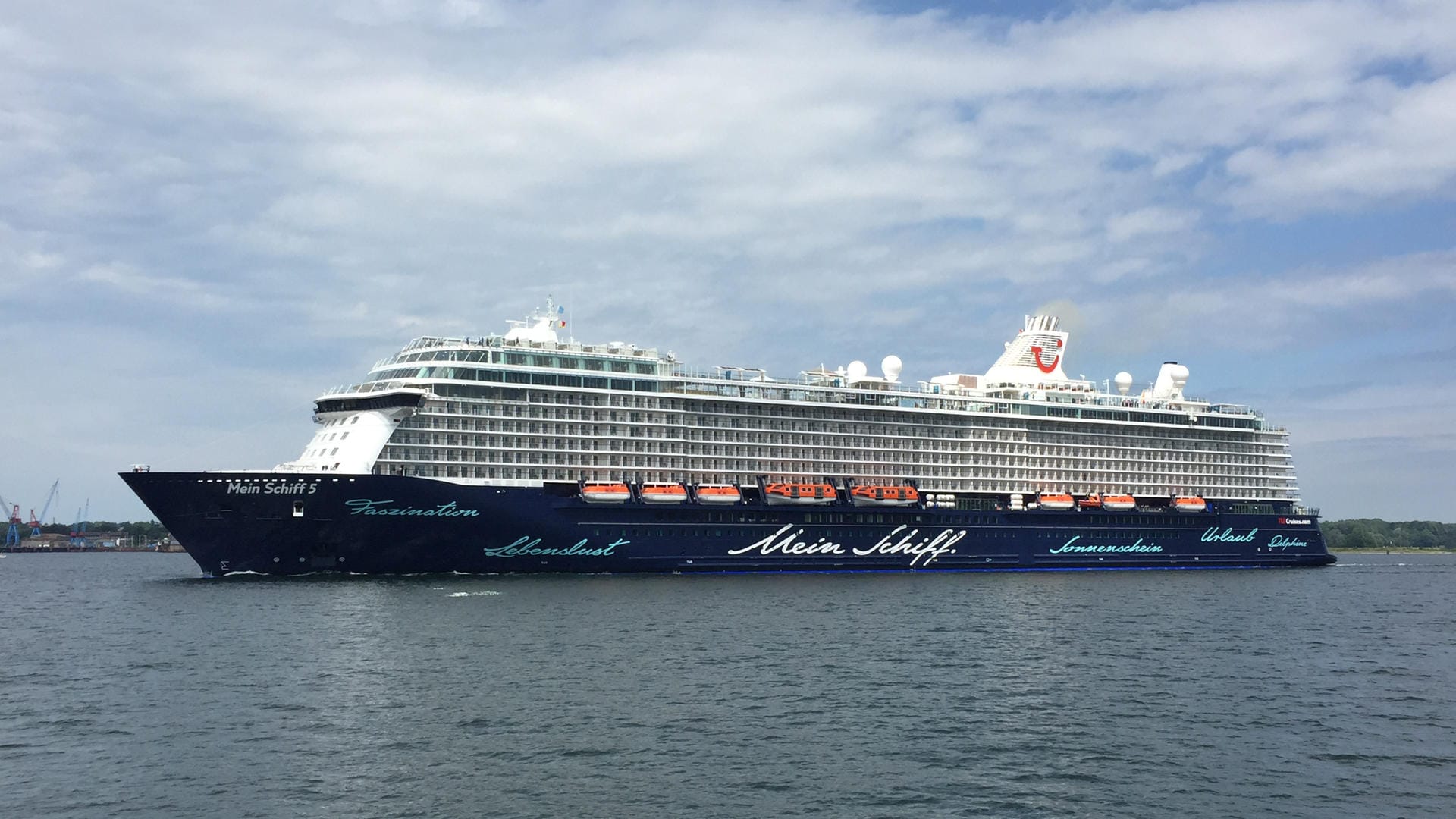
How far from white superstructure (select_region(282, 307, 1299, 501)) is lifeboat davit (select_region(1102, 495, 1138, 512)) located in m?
2.45

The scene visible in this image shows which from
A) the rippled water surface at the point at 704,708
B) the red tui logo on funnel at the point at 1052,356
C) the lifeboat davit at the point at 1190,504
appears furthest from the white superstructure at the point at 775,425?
the rippled water surface at the point at 704,708

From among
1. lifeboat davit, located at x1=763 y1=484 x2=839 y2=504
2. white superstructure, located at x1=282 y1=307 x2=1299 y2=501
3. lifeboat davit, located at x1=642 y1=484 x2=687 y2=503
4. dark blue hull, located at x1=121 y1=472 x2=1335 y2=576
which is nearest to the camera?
dark blue hull, located at x1=121 y1=472 x2=1335 y2=576

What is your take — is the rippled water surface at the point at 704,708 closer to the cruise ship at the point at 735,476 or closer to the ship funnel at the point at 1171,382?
the cruise ship at the point at 735,476

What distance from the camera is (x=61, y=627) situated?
2133 inches

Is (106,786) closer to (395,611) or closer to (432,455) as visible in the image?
(395,611)

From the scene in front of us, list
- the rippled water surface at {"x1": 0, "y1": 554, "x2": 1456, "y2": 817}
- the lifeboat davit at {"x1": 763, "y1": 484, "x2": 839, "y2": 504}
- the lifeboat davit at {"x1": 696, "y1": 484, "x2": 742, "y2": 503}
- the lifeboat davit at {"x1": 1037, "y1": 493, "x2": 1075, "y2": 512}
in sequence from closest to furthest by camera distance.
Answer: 1. the rippled water surface at {"x1": 0, "y1": 554, "x2": 1456, "y2": 817}
2. the lifeboat davit at {"x1": 696, "y1": 484, "x2": 742, "y2": 503}
3. the lifeboat davit at {"x1": 763, "y1": 484, "x2": 839, "y2": 504}
4. the lifeboat davit at {"x1": 1037, "y1": 493, "x2": 1075, "y2": 512}

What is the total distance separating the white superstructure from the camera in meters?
70.9

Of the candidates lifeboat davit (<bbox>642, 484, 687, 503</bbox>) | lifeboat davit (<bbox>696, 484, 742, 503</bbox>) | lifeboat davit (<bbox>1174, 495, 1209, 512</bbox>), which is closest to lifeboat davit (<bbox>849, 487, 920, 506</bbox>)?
lifeboat davit (<bbox>696, 484, 742, 503</bbox>)

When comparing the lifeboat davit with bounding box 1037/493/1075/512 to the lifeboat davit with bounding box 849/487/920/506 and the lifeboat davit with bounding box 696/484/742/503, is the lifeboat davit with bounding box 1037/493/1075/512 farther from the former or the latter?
the lifeboat davit with bounding box 696/484/742/503

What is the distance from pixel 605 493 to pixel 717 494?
26.5 feet

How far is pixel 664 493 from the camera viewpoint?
244 ft

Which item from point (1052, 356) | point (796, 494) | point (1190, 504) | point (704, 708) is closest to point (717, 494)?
point (796, 494)

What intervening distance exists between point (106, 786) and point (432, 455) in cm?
4381

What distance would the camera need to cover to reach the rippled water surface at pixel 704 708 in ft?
87.0
